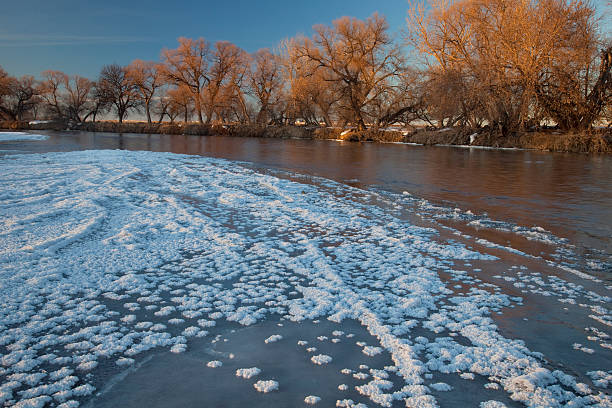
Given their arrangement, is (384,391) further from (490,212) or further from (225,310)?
(490,212)

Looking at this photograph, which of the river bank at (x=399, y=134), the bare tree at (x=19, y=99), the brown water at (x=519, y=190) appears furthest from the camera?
the bare tree at (x=19, y=99)

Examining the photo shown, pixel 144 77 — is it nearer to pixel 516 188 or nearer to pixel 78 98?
pixel 78 98

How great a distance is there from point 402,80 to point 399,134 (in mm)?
5070

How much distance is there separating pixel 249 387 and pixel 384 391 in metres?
0.63

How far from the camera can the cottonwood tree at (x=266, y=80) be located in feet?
127

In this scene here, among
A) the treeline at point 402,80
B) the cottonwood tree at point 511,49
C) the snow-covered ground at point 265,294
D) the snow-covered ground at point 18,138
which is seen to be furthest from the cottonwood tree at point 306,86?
the snow-covered ground at point 265,294

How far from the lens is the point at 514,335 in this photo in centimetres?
236

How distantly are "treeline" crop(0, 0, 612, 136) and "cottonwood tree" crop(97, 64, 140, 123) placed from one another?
17 centimetres

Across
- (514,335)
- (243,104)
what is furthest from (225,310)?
(243,104)

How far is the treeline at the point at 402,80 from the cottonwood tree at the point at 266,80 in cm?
10

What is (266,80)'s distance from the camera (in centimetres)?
3959

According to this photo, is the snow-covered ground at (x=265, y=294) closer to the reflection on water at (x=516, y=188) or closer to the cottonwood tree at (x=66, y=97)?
the reflection on water at (x=516, y=188)

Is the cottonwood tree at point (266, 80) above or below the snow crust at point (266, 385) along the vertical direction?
above

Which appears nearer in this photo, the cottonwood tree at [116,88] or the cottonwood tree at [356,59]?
the cottonwood tree at [356,59]
